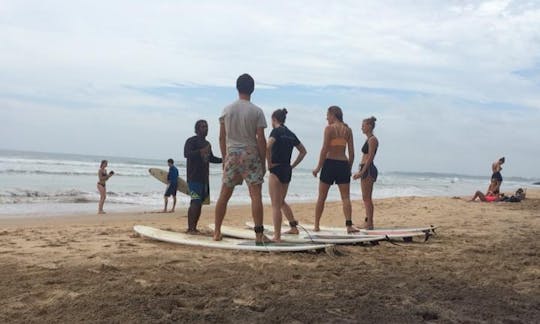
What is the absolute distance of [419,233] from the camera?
6.94 meters

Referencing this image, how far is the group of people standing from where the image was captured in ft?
17.7

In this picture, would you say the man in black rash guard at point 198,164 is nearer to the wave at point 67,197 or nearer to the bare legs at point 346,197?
the bare legs at point 346,197

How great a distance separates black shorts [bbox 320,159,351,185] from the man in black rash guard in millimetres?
1445

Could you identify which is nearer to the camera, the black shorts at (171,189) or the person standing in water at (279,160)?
the person standing in water at (279,160)

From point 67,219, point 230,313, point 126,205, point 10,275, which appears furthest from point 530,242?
point 126,205

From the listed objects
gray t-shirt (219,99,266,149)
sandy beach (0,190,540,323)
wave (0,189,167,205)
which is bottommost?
wave (0,189,167,205)

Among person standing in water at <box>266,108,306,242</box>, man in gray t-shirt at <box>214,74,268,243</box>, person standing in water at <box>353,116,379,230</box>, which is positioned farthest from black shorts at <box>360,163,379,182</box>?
man in gray t-shirt at <box>214,74,268,243</box>

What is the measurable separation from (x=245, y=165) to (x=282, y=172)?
0.69m

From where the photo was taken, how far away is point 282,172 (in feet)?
19.4

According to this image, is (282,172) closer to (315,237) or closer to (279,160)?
(279,160)

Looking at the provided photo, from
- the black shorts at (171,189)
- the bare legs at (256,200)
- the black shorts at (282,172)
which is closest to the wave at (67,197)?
the black shorts at (171,189)

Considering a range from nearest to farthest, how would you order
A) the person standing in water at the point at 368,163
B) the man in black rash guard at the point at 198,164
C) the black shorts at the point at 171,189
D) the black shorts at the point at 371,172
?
the man in black rash guard at the point at 198,164 < the person standing in water at the point at 368,163 < the black shorts at the point at 371,172 < the black shorts at the point at 171,189

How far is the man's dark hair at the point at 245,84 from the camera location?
5457 millimetres

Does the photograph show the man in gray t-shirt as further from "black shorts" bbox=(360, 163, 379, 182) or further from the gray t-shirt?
"black shorts" bbox=(360, 163, 379, 182)
